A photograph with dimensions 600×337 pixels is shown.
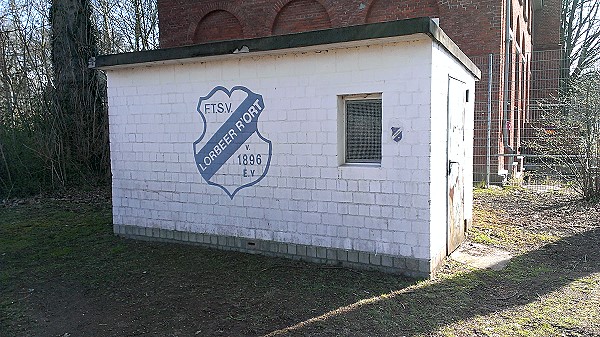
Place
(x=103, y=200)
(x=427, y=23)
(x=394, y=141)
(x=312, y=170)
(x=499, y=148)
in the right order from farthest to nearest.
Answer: (x=499, y=148) → (x=103, y=200) → (x=312, y=170) → (x=394, y=141) → (x=427, y=23)

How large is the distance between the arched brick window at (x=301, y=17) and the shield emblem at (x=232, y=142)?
29.2ft

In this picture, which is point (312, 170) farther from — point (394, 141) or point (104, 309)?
point (104, 309)

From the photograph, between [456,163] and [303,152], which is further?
[456,163]

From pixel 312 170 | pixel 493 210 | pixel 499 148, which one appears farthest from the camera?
pixel 499 148

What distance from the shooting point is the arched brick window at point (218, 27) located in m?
16.2

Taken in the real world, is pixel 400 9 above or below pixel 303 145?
above

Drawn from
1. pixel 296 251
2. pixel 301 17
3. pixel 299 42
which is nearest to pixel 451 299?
pixel 296 251

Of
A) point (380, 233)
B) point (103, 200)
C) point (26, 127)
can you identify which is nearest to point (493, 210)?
point (380, 233)

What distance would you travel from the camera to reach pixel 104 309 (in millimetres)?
4832

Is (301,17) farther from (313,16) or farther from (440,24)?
(440,24)

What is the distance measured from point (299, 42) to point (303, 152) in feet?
4.29

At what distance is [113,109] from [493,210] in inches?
283

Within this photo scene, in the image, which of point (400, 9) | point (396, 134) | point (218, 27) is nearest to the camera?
point (396, 134)

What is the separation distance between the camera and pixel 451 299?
4793 millimetres
